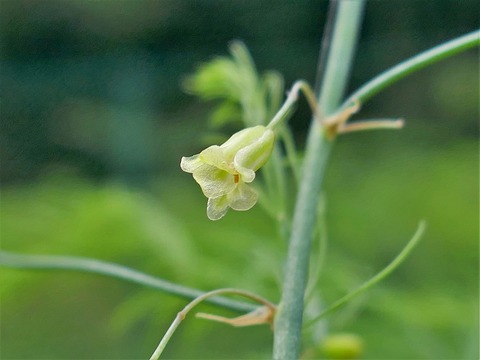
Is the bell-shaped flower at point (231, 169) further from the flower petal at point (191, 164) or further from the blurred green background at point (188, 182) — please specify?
the blurred green background at point (188, 182)

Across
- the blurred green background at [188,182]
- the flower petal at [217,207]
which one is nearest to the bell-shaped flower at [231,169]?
the flower petal at [217,207]

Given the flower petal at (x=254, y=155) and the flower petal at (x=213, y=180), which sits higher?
the flower petal at (x=254, y=155)

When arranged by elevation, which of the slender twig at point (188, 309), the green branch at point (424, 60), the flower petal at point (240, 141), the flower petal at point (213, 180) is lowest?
the slender twig at point (188, 309)

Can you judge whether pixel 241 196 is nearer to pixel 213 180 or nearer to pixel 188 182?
pixel 213 180

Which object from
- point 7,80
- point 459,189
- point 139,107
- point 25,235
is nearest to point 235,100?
point 25,235

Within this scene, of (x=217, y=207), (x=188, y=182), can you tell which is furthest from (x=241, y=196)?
(x=188, y=182)

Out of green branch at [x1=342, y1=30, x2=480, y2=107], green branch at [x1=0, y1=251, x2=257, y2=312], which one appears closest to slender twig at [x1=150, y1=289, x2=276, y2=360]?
green branch at [x1=0, y1=251, x2=257, y2=312]

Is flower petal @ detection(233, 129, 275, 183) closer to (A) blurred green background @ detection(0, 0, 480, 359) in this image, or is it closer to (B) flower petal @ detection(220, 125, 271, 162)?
(B) flower petal @ detection(220, 125, 271, 162)
